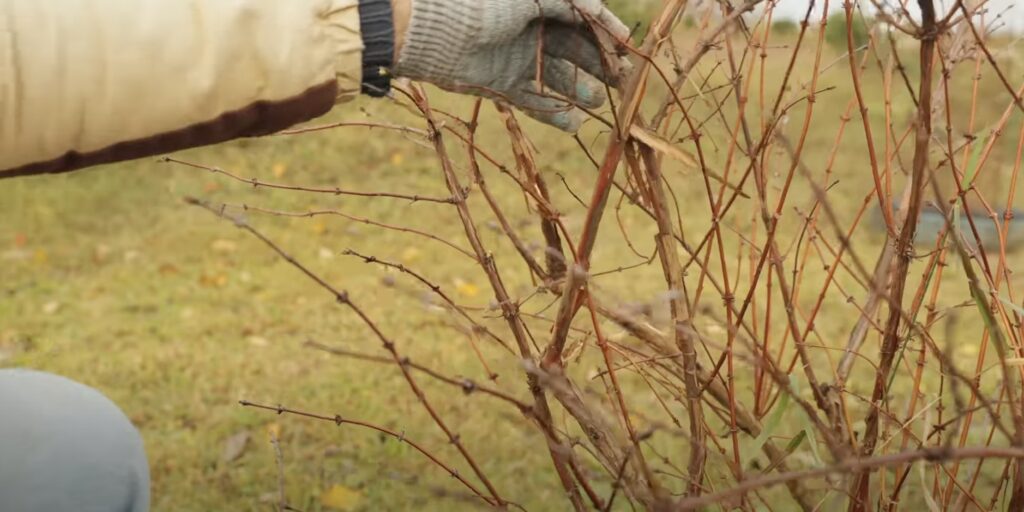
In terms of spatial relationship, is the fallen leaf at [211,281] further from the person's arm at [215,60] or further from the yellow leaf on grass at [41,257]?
the person's arm at [215,60]

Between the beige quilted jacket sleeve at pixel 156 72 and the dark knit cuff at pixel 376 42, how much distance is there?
2 centimetres

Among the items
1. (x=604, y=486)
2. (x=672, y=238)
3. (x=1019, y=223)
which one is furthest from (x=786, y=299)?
(x=1019, y=223)

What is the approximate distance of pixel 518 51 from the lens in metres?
1.23

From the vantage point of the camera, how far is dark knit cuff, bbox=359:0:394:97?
1.14m

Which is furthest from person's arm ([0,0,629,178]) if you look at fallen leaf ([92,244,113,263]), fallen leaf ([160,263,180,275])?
fallen leaf ([92,244,113,263])

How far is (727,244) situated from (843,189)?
1.07m

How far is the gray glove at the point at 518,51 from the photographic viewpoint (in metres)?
1.15

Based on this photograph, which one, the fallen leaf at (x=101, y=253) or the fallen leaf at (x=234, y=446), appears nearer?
the fallen leaf at (x=234, y=446)

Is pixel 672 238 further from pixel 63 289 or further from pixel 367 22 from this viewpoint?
pixel 63 289

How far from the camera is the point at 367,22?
1.14 m

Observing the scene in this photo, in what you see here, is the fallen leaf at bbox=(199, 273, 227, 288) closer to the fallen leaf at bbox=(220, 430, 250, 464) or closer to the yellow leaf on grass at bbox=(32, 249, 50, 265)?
the yellow leaf on grass at bbox=(32, 249, 50, 265)

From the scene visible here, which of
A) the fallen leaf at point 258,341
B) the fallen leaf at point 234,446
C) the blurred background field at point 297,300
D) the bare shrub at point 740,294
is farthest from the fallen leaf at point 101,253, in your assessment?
the fallen leaf at point 234,446

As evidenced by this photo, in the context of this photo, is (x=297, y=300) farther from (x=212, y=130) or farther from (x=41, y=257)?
(x=212, y=130)

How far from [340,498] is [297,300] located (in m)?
1.25
